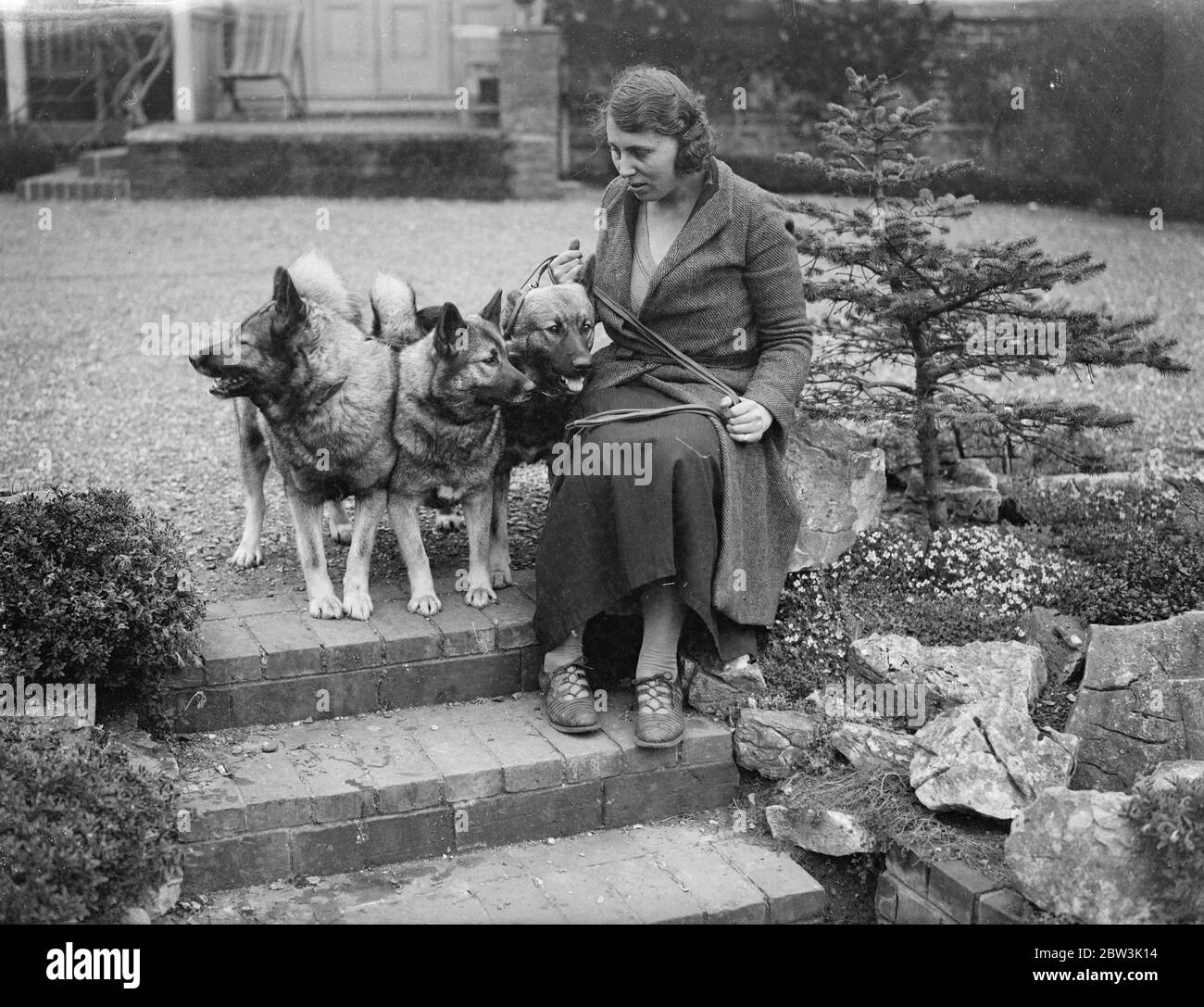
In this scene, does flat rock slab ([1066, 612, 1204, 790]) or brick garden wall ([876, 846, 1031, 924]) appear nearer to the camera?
brick garden wall ([876, 846, 1031, 924])

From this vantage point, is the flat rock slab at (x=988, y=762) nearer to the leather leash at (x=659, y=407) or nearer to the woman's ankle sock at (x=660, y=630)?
the woman's ankle sock at (x=660, y=630)

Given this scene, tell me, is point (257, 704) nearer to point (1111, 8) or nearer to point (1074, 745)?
point (1074, 745)

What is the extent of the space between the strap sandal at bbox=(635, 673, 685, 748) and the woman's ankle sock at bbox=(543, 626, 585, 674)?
0.25 metres

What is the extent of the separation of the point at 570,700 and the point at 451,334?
1374 mm

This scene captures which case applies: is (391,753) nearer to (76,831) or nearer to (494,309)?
(76,831)

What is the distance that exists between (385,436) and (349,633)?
29.2 inches

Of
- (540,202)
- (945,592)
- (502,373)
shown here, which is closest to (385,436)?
(502,373)

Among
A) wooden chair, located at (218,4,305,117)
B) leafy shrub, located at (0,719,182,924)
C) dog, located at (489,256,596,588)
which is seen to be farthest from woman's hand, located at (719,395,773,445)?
wooden chair, located at (218,4,305,117)

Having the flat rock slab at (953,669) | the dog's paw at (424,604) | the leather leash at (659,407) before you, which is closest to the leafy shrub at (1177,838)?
the flat rock slab at (953,669)

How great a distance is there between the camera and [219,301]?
409 inches

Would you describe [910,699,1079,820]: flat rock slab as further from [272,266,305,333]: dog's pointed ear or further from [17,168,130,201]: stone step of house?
[17,168,130,201]: stone step of house

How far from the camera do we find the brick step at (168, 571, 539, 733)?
14.1 ft

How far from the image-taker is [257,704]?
14.2ft

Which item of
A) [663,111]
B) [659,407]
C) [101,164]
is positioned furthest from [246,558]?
[101,164]
